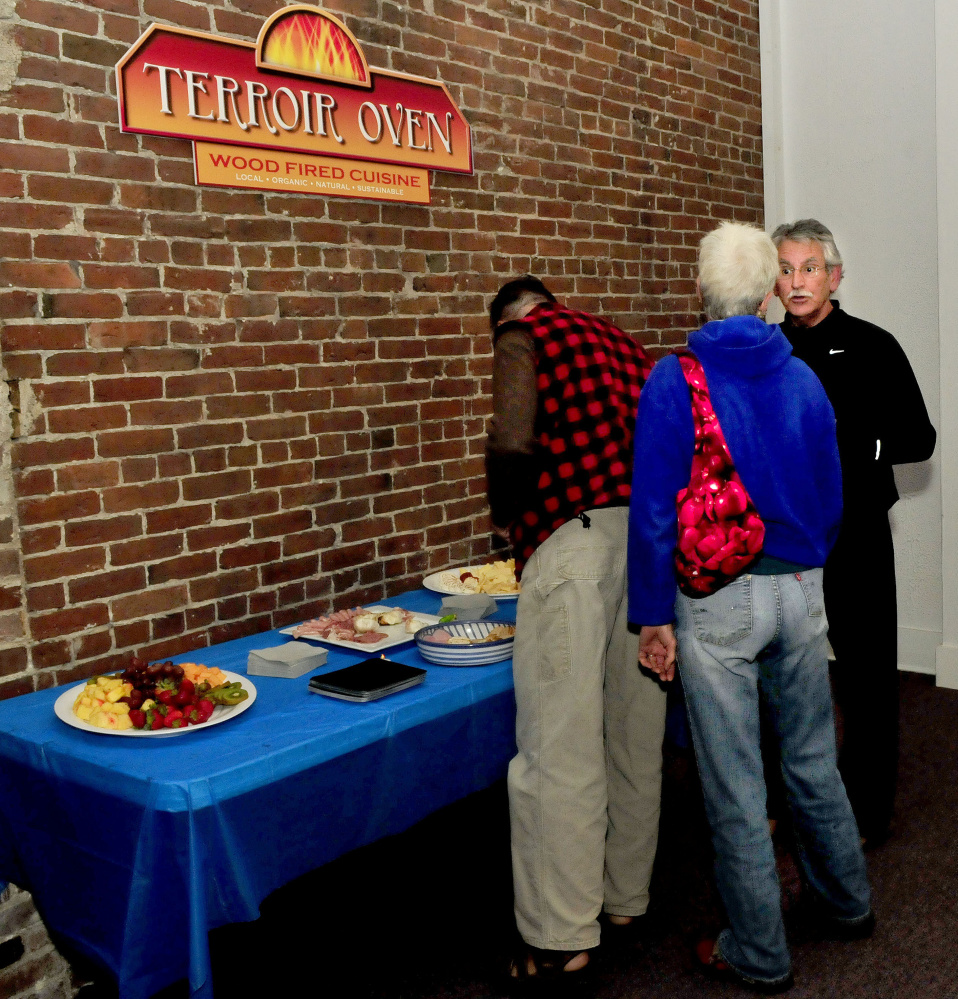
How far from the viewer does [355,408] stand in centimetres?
309

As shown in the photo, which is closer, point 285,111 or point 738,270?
point 738,270

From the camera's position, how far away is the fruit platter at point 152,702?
1985mm

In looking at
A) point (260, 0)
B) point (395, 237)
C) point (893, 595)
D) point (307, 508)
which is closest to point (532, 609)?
point (307, 508)

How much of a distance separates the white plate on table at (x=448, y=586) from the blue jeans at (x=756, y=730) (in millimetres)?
789

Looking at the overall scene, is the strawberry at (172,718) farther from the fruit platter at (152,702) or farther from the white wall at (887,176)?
the white wall at (887,176)

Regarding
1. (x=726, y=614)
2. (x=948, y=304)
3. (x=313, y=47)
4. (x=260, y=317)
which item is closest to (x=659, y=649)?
(x=726, y=614)

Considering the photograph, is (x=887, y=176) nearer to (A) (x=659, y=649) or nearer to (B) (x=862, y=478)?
(B) (x=862, y=478)

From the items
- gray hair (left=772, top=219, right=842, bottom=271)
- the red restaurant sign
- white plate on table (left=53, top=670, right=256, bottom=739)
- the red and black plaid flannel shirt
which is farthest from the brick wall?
gray hair (left=772, top=219, right=842, bottom=271)

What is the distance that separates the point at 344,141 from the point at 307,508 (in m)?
1.06

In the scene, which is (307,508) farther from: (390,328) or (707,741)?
(707,741)

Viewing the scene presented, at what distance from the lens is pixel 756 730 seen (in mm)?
2176

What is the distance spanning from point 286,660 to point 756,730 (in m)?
1.05

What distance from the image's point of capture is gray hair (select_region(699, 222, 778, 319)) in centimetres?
209

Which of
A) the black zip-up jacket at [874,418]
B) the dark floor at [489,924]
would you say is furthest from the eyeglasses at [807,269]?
the dark floor at [489,924]
